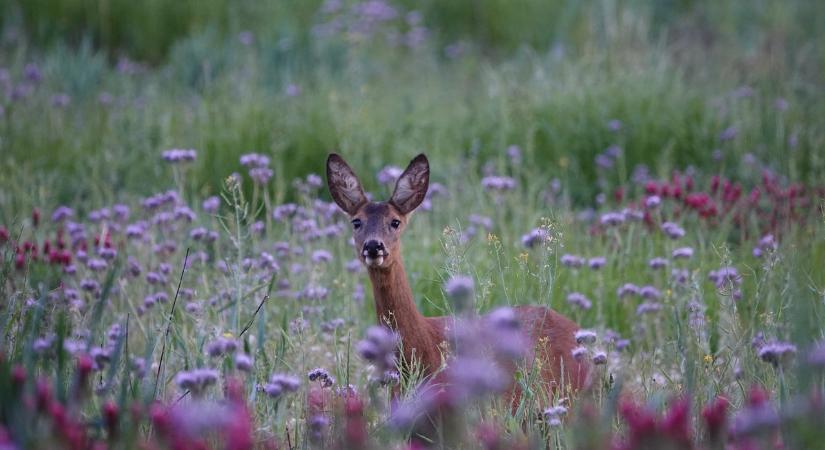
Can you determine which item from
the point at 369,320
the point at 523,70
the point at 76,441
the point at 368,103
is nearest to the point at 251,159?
the point at 369,320

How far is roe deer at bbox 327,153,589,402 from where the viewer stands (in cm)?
383

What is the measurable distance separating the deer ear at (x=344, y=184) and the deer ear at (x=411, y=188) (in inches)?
6.1

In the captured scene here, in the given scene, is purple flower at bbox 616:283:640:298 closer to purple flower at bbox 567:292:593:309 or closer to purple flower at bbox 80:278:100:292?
purple flower at bbox 567:292:593:309

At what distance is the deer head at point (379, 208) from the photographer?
388cm

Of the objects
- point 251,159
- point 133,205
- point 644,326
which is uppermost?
point 251,159

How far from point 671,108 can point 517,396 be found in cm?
409

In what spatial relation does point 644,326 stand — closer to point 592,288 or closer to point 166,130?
point 592,288

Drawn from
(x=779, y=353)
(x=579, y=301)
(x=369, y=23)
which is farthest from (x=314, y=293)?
(x=369, y=23)

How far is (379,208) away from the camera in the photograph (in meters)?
4.15

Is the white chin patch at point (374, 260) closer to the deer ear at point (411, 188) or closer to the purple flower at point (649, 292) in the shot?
the deer ear at point (411, 188)

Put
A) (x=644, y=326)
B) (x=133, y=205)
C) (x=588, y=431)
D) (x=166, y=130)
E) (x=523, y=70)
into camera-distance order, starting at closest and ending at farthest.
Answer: (x=588, y=431)
(x=644, y=326)
(x=133, y=205)
(x=166, y=130)
(x=523, y=70)

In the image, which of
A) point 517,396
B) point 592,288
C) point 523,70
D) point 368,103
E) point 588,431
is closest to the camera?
point 588,431

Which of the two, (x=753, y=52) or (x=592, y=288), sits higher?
(x=753, y=52)

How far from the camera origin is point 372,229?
4023 mm
